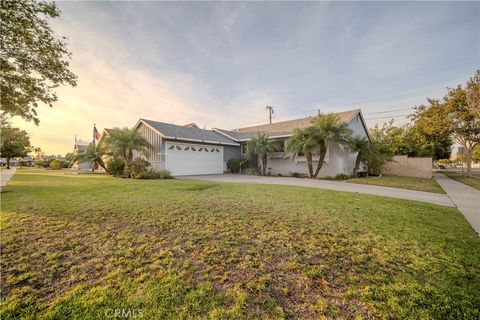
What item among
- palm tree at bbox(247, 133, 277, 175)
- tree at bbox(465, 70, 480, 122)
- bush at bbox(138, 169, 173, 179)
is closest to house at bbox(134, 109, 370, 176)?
bush at bbox(138, 169, 173, 179)

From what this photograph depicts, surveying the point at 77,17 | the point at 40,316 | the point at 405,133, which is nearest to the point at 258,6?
the point at 77,17

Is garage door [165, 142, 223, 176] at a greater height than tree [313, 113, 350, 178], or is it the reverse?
tree [313, 113, 350, 178]

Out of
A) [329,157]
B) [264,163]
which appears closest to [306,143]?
[329,157]

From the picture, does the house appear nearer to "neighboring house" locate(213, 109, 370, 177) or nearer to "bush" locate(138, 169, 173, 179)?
"neighboring house" locate(213, 109, 370, 177)

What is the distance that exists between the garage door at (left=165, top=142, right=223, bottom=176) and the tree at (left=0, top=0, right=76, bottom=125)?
25.9 ft

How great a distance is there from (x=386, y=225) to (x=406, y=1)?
1004 cm

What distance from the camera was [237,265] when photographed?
2480 mm

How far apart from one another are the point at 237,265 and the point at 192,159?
14.8 metres

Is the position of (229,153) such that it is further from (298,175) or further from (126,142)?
(126,142)

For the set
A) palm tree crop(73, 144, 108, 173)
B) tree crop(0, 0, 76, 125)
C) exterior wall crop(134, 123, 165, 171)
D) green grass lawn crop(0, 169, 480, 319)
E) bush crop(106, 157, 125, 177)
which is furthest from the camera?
palm tree crop(73, 144, 108, 173)

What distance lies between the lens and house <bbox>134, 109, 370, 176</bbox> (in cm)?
1484

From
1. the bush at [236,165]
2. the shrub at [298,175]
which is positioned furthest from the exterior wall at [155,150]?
the shrub at [298,175]

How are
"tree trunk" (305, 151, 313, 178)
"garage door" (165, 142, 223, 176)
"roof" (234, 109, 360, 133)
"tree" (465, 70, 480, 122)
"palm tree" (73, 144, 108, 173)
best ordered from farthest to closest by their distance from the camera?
"palm tree" (73, 144, 108, 173) < "roof" (234, 109, 360, 133) < "garage door" (165, 142, 223, 176) < "tree trunk" (305, 151, 313, 178) < "tree" (465, 70, 480, 122)

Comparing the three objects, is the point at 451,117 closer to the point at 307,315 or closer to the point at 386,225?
the point at 386,225
